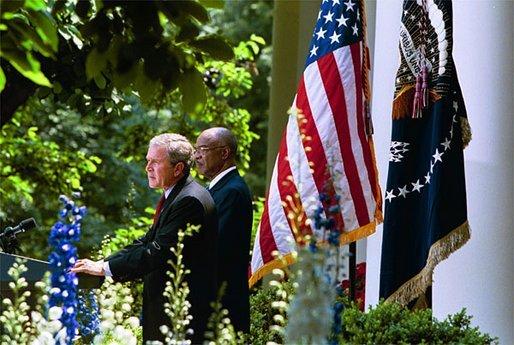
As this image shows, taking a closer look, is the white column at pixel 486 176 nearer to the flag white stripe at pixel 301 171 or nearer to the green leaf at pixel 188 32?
the flag white stripe at pixel 301 171

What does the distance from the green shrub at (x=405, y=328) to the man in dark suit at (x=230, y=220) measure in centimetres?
63

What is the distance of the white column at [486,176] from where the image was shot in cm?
822

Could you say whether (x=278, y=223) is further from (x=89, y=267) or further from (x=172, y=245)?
(x=89, y=267)

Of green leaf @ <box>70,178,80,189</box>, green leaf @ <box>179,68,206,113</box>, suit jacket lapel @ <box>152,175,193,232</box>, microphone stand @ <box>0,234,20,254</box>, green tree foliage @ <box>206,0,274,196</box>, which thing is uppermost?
green tree foliage @ <box>206,0,274,196</box>

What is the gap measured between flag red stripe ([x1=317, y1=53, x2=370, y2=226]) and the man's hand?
2131mm

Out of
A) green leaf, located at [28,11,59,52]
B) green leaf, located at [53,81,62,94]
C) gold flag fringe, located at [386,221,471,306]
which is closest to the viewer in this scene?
green leaf, located at [28,11,59,52]

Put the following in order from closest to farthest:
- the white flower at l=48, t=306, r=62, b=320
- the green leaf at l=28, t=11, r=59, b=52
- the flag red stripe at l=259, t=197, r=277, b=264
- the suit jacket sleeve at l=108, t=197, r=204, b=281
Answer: the green leaf at l=28, t=11, r=59, b=52, the white flower at l=48, t=306, r=62, b=320, the suit jacket sleeve at l=108, t=197, r=204, b=281, the flag red stripe at l=259, t=197, r=277, b=264

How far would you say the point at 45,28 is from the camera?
15.1 feet

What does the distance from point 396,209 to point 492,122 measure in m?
0.87

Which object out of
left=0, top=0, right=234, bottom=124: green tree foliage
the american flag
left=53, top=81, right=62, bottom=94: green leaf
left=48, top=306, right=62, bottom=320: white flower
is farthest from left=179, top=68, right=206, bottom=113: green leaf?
left=53, top=81, right=62, bottom=94: green leaf

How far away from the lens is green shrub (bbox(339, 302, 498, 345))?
7044mm

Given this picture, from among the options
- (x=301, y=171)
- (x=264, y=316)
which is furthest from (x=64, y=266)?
(x=264, y=316)

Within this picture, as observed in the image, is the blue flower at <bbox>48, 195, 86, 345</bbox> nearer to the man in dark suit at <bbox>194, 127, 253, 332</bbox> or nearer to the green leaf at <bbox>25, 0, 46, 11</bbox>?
the green leaf at <bbox>25, 0, 46, 11</bbox>

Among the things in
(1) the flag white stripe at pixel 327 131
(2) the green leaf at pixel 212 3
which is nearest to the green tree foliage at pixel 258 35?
(1) the flag white stripe at pixel 327 131
